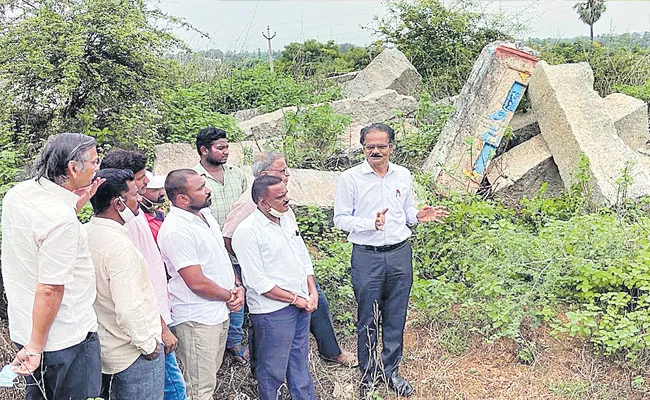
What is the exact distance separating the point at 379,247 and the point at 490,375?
1.24 metres

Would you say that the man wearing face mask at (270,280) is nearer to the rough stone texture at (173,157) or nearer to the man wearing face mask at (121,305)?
the man wearing face mask at (121,305)

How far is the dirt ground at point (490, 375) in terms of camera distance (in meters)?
3.85

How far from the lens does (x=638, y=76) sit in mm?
9688

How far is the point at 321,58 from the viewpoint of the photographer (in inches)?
625

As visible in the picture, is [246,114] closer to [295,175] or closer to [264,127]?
[264,127]

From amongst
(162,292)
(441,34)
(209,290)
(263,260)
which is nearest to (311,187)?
(263,260)

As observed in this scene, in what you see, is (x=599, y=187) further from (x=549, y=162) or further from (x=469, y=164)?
(x=469, y=164)

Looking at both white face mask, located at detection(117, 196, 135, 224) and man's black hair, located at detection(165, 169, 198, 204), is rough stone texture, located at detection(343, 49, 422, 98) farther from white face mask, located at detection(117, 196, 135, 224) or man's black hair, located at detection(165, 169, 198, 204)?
white face mask, located at detection(117, 196, 135, 224)

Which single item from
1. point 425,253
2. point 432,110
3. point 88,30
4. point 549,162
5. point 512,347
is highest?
point 88,30

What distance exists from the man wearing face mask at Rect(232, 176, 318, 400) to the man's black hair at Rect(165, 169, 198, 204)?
385mm

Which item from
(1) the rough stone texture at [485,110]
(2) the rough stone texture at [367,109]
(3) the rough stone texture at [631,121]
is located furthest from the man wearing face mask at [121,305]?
(3) the rough stone texture at [631,121]

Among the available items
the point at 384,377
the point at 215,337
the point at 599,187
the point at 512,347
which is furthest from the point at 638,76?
the point at 215,337

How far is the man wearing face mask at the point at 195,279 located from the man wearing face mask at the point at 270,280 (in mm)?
144

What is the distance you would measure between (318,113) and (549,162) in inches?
106
